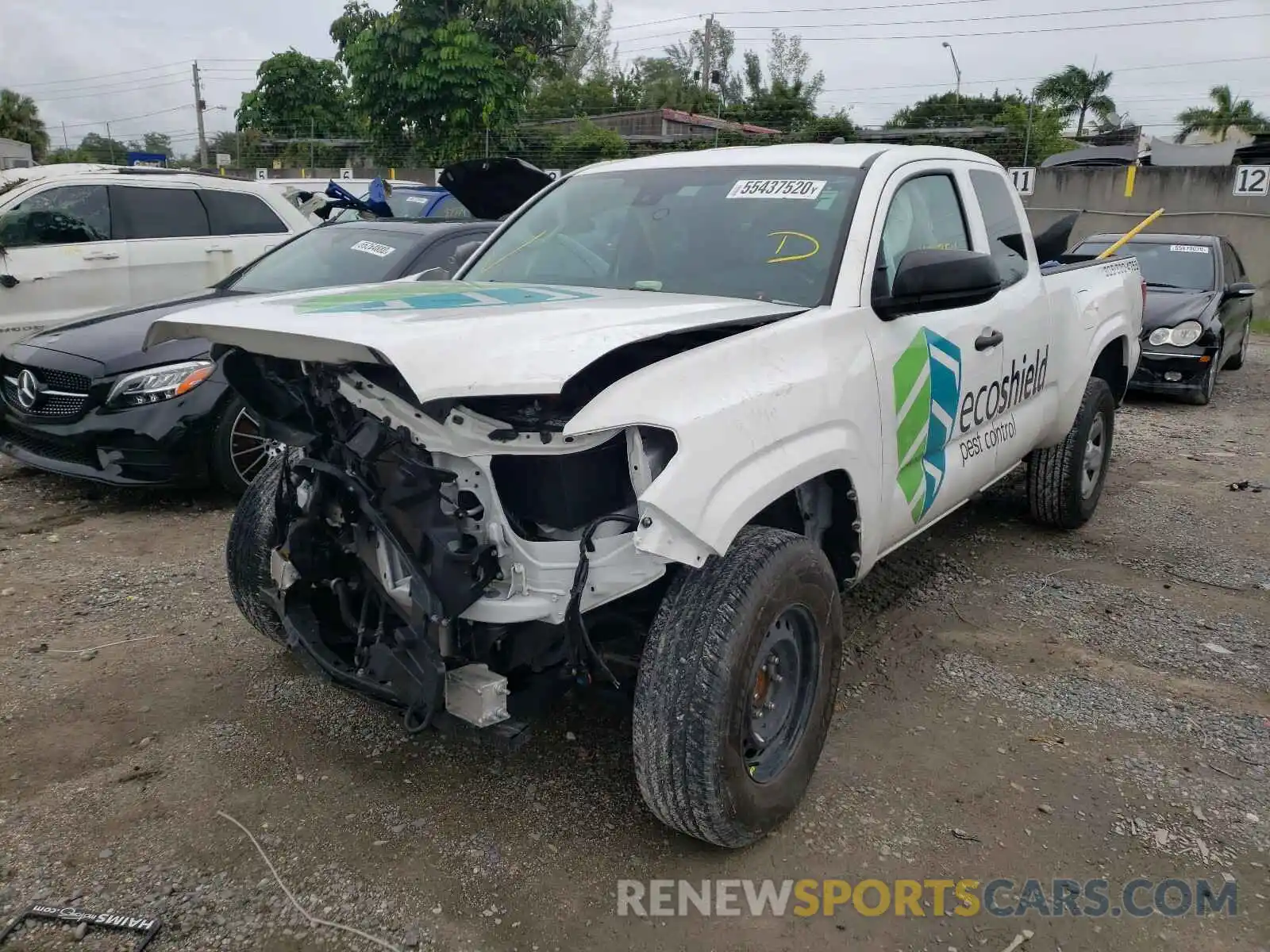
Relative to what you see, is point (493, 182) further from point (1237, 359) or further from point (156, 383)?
point (1237, 359)

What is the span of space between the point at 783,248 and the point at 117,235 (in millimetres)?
6376

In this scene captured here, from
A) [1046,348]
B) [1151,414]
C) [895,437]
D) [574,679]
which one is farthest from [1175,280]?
[574,679]

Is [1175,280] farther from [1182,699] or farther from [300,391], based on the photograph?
[300,391]

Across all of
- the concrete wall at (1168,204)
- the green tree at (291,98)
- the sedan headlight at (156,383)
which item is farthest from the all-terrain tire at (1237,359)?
Result: the green tree at (291,98)

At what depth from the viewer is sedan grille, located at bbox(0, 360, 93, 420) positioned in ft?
17.0

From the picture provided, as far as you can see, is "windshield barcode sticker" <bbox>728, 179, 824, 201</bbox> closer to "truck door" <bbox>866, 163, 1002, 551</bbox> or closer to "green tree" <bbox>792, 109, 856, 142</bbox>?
"truck door" <bbox>866, 163, 1002, 551</bbox>

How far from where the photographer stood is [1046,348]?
4.50 metres

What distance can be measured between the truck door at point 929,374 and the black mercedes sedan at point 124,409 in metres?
2.38

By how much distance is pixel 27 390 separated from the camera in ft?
17.5

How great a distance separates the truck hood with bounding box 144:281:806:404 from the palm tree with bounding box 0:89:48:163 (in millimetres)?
49992

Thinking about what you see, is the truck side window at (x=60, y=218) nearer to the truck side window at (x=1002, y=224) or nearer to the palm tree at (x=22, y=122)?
the truck side window at (x=1002, y=224)

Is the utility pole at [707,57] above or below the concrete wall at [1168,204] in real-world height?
above

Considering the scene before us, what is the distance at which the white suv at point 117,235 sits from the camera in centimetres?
713

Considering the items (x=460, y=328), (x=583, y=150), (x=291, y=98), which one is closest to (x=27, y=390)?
(x=460, y=328)
